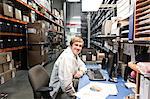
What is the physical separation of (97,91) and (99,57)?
8.87ft

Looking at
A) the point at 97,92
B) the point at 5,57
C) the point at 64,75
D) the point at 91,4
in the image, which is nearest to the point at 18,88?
the point at 5,57

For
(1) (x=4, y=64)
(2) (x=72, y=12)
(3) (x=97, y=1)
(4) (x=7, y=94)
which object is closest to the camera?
(3) (x=97, y=1)

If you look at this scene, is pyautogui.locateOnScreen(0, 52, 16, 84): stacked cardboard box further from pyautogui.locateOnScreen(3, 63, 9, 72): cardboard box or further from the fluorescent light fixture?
the fluorescent light fixture

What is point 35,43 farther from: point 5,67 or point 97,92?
point 97,92

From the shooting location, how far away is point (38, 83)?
7.98 ft

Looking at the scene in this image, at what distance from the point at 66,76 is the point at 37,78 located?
1.21 ft

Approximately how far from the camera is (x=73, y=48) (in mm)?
2939

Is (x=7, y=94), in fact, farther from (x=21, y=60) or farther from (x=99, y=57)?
(x=21, y=60)

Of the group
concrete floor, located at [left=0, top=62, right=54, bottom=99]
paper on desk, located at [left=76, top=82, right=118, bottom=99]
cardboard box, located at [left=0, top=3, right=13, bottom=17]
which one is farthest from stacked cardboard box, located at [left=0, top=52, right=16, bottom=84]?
paper on desk, located at [left=76, top=82, right=118, bottom=99]

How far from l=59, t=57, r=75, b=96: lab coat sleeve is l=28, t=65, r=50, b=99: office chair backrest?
25 centimetres

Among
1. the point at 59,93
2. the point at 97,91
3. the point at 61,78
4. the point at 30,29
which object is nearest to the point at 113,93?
the point at 97,91

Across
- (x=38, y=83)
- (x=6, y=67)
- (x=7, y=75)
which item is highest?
(x=38, y=83)

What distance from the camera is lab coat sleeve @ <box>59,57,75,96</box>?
2.53 m

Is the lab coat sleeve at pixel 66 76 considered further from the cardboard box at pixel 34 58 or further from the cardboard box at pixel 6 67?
the cardboard box at pixel 34 58
